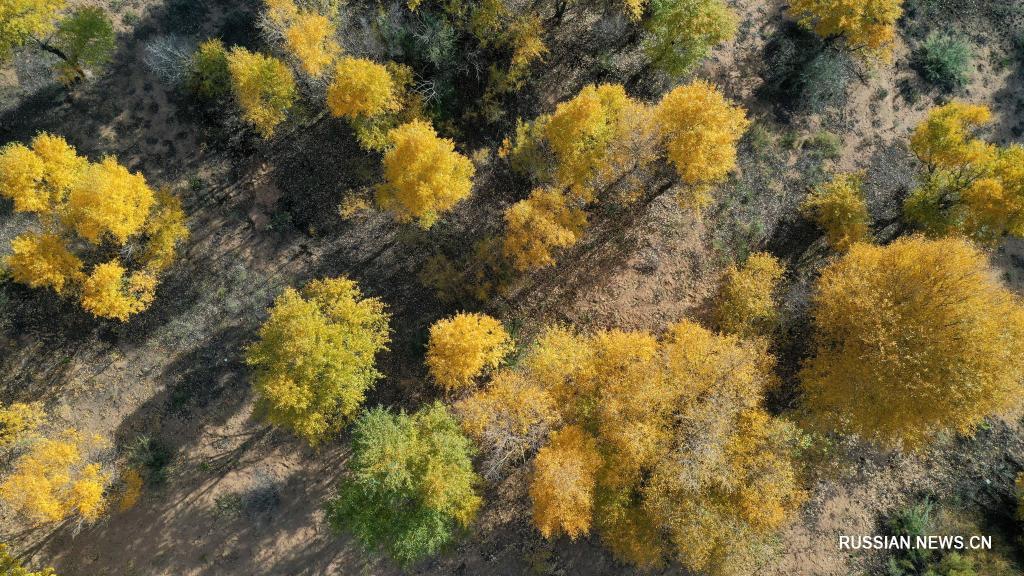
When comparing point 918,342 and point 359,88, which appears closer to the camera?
point 918,342

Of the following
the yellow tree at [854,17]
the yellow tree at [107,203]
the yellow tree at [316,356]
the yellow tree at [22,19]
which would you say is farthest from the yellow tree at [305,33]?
the yellow tree at [854,17]

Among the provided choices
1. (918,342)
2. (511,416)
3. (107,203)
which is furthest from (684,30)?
(107,203)

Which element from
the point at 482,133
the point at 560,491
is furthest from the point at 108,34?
the point at 560,491

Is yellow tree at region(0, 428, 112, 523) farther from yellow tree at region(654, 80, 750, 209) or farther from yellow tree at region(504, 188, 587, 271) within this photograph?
yellow tree at region(654, 80, 750, 209)

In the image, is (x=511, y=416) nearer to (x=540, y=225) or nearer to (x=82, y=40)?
(x=540, y=225)

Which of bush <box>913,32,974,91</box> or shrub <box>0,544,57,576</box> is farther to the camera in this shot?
bush <box>913,32,974,91</box>

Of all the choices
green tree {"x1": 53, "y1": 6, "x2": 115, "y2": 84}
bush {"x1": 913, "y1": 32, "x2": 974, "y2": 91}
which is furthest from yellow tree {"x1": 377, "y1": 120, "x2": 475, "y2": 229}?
bush {"x1": 913, "y1": 32, "x2": 974, "y2": 91}

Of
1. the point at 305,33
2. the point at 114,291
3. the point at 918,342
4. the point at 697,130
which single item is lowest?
the point at 918,342
